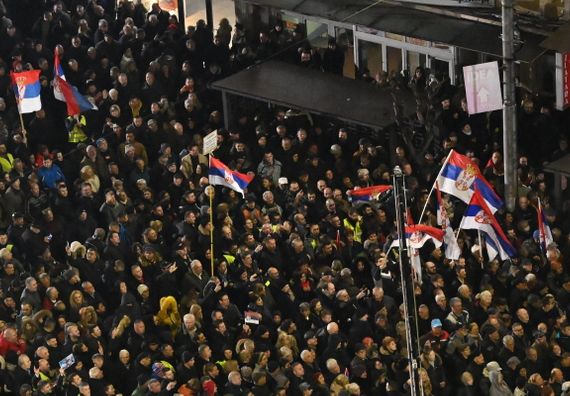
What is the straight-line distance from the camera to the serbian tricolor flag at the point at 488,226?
32.8 meters

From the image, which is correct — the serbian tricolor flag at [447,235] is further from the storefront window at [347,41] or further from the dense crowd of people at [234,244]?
the storefront window at [347,41]

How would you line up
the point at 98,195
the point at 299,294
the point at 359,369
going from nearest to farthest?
the point at 359,369 → the point at 299,294 → the point at 98,195

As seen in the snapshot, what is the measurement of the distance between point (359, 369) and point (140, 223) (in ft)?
18.3

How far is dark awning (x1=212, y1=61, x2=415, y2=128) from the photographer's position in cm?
3747

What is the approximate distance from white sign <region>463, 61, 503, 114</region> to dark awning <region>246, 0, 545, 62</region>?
187cm

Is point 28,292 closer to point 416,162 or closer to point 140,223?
point 140,223

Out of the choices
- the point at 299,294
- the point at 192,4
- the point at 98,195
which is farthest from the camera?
the point at 192,4

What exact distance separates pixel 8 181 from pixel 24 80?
2106 mm

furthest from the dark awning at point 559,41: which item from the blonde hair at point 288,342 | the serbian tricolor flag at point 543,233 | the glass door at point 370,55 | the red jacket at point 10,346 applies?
the red jacket at point 10,346

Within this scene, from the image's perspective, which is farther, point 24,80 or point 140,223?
point 24,80

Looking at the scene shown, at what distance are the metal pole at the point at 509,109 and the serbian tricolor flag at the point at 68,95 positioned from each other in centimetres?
769

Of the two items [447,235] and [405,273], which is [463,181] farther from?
[405,273]

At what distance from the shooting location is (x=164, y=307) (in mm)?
32062

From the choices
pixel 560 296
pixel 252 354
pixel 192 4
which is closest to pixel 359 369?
pixel 252 354
